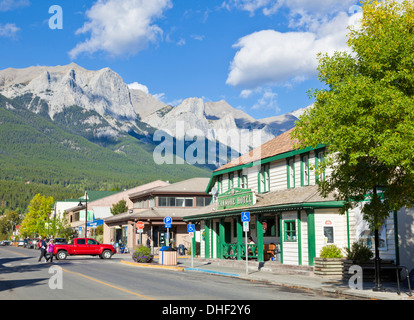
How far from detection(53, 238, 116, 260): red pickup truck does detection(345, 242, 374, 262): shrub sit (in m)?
26.7

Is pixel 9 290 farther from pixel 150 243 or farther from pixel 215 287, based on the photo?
pixel 150 243

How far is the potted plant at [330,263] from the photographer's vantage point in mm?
23844

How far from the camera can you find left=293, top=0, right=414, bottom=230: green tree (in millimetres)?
14836

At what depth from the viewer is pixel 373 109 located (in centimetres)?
1520

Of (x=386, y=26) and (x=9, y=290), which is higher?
(x=386, y=26)

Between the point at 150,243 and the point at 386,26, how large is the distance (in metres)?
41.7

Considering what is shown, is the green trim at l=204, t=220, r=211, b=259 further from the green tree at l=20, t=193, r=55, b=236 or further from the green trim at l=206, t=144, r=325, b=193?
the green tree at l=20, t=193, r=55, b=236

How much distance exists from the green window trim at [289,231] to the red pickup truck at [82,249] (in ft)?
71.4

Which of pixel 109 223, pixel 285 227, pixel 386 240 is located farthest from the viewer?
pixel 109 223

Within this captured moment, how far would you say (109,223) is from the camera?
70188 millimetres

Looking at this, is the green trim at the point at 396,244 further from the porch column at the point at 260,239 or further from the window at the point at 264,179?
the window at the point at 264,179

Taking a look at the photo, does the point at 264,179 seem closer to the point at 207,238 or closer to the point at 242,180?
the point at 242,180

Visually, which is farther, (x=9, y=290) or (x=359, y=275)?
(x=359, y=275)
